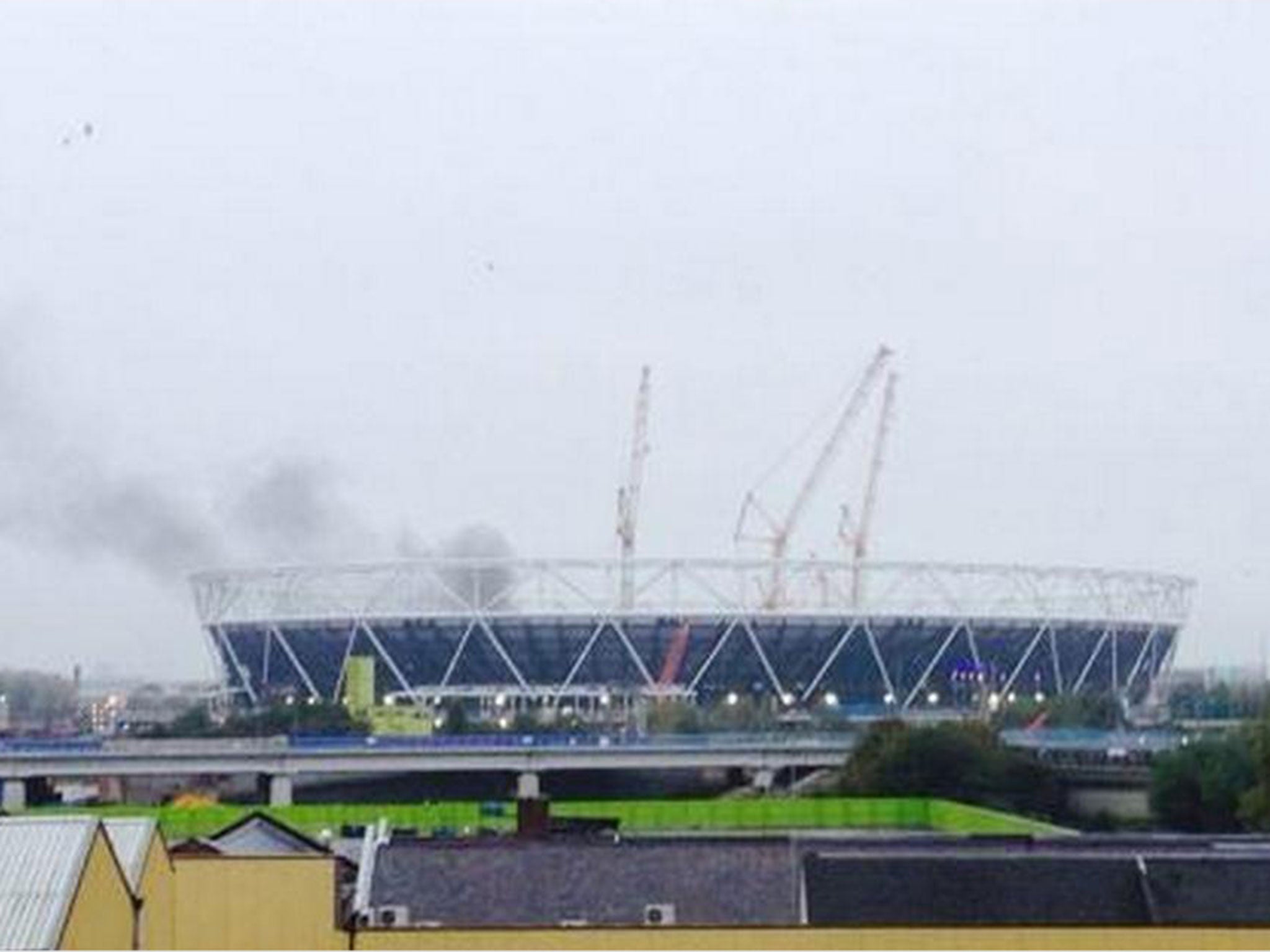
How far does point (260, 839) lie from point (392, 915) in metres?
4.70

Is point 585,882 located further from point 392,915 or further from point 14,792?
point 14,792

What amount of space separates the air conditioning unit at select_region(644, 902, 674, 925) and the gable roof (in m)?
3.41

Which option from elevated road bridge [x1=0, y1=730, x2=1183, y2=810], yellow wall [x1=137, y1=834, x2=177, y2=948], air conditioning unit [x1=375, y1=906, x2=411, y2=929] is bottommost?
air conditioning unit [x1=375, y1=906, x2=411, y2=929]

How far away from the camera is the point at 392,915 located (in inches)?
596

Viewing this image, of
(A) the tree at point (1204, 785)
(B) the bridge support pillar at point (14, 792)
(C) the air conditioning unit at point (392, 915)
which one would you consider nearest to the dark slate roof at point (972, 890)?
(C) the air conditioning unit at point (392, 915)

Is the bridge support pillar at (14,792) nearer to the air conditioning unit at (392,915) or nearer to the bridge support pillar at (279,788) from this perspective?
the bridge support pillar at (279,788)

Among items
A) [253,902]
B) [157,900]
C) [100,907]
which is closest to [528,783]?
[253,902]

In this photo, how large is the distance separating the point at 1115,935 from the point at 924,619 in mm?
60963

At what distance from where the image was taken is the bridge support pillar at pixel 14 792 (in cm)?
4853

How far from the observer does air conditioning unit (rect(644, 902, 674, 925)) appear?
15031 millimetres

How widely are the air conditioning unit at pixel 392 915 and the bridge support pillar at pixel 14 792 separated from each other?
34.7 metres

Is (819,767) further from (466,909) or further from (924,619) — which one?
(466,909)

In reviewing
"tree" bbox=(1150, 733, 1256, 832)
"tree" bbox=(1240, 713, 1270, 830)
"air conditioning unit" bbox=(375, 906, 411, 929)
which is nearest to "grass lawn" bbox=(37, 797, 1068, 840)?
"tree" bbox=(1150, 733, 1256, 832)

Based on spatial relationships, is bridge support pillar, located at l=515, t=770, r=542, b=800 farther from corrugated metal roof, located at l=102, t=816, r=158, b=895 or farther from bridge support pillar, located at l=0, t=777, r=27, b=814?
corrugated metal roof, located at l=102, t=816, r=158, b=895
